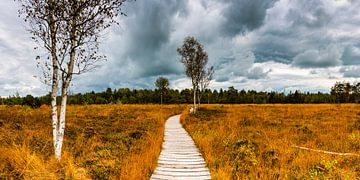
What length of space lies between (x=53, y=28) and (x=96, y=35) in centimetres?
114

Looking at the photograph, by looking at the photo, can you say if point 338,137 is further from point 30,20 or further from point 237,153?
point 30,20

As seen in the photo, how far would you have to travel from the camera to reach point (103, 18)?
24.9ft

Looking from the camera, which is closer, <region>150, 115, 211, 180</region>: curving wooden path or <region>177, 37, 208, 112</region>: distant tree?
<region>150, 115, 211, 180</region>: curving wooden path

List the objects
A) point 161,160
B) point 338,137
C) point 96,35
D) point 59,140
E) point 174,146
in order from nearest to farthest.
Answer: point 59,140 → point 96,35 → point 161,160 → point 174,146 → point 338,137

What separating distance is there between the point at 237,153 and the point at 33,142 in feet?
24.5

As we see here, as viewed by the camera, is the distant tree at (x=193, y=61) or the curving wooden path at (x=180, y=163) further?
the distant tree at (x=193, y=61)

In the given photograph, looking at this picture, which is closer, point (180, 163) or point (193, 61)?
point (180, 163)

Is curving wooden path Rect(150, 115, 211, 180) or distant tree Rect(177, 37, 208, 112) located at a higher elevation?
distant tree Rect(177, 37, 208, 112)

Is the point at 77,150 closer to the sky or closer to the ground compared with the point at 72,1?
closer to the ground

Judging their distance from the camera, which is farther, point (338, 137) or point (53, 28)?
point (338, 137)

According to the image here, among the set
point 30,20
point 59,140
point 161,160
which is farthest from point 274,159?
point 30,20

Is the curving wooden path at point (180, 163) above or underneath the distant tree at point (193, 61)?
underneath

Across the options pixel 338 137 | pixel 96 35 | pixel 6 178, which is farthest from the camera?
pixel 338 137

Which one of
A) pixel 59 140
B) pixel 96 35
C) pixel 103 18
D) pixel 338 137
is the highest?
pixel 103 18
